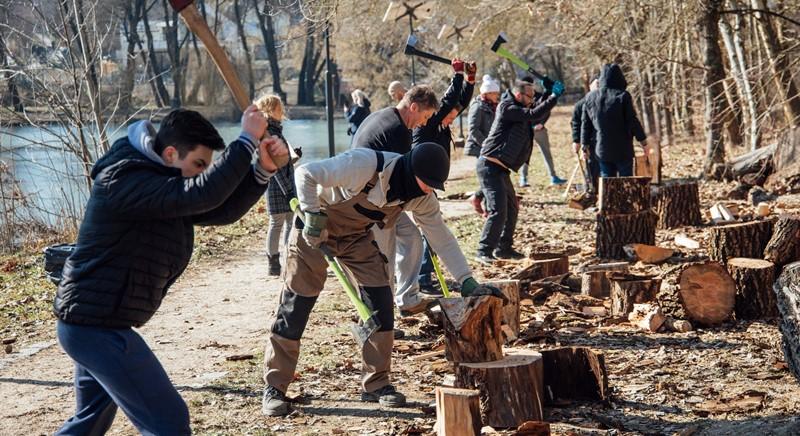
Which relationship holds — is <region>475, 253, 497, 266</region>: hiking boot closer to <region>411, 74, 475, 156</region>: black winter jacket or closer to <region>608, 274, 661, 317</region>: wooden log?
<region>411, 74, 475, 156</region>: black winter jacket

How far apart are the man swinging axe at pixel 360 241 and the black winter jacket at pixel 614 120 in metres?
6.97

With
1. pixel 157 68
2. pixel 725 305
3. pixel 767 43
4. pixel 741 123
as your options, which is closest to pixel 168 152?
pixel 725 305

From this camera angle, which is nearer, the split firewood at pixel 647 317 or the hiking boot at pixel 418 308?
the split firewood at pixel 647 317

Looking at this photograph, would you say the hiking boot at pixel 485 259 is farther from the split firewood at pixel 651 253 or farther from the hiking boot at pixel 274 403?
the hiking boot at pixel 274 403

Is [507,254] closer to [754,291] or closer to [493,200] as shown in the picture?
[493,200]

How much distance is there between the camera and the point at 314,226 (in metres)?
5.52

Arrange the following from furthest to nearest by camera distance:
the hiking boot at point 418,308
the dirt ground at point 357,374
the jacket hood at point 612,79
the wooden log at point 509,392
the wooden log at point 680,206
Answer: the jacket hood at point 612,79 < the wooden log at point 680,206 < the hiking boot at point 418,308 < the dirt ground at point 357,374 < the wooden log at point 509,392

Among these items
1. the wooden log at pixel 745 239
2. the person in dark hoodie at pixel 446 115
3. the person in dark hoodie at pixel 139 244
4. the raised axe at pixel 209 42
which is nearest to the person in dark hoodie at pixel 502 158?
the person in dark hoodie at pixel 446 115

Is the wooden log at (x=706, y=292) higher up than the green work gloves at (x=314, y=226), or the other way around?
the green work gloves at (x=314, y=226)

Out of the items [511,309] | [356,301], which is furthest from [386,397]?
[511,309]

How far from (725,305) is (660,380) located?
5.19ft

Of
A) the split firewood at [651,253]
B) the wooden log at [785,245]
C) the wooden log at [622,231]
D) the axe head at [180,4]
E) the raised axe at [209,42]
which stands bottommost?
the split firewood at [651,253]

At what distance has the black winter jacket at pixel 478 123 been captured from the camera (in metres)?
13.3

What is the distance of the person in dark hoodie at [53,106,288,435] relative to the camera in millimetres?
3678
